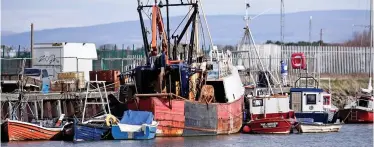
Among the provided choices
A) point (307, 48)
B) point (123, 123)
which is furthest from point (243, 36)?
point (307, 48)

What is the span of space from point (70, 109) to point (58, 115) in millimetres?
979

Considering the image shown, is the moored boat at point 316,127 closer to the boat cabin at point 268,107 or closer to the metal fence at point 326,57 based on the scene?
the boat cabin at point 268,107

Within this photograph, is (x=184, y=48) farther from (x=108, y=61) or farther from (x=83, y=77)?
(x=108, y=61)

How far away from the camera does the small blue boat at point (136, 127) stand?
6838 centimetres

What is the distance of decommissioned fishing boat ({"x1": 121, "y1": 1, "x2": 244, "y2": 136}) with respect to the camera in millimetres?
70438

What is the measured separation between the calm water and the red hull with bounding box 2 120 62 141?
3.24 feet

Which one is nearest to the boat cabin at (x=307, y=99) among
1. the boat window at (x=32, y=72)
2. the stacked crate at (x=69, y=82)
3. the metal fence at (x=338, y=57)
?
the stacked crate at (x=69, y=82)

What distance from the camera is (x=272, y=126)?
76.8 metres

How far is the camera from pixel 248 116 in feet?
264

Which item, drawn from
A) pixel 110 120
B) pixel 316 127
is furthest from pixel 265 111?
pixel 110 120

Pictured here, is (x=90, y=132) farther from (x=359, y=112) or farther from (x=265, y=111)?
(x=359, y=112)

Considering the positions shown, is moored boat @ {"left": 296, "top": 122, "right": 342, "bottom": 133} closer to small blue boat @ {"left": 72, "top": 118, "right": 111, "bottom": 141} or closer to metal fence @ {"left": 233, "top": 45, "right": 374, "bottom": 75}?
small blue boat @ {"left": 72, "top": 118, "right": 111, "bottom": 141}

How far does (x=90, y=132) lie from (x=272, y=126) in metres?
13.5

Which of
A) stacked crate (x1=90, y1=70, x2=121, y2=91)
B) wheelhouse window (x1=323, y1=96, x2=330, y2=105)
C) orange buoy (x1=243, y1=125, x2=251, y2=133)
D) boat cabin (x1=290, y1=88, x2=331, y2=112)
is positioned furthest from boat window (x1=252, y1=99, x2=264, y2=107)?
stacked crate (x1=90, y1=70, x2=121, y2=91)
